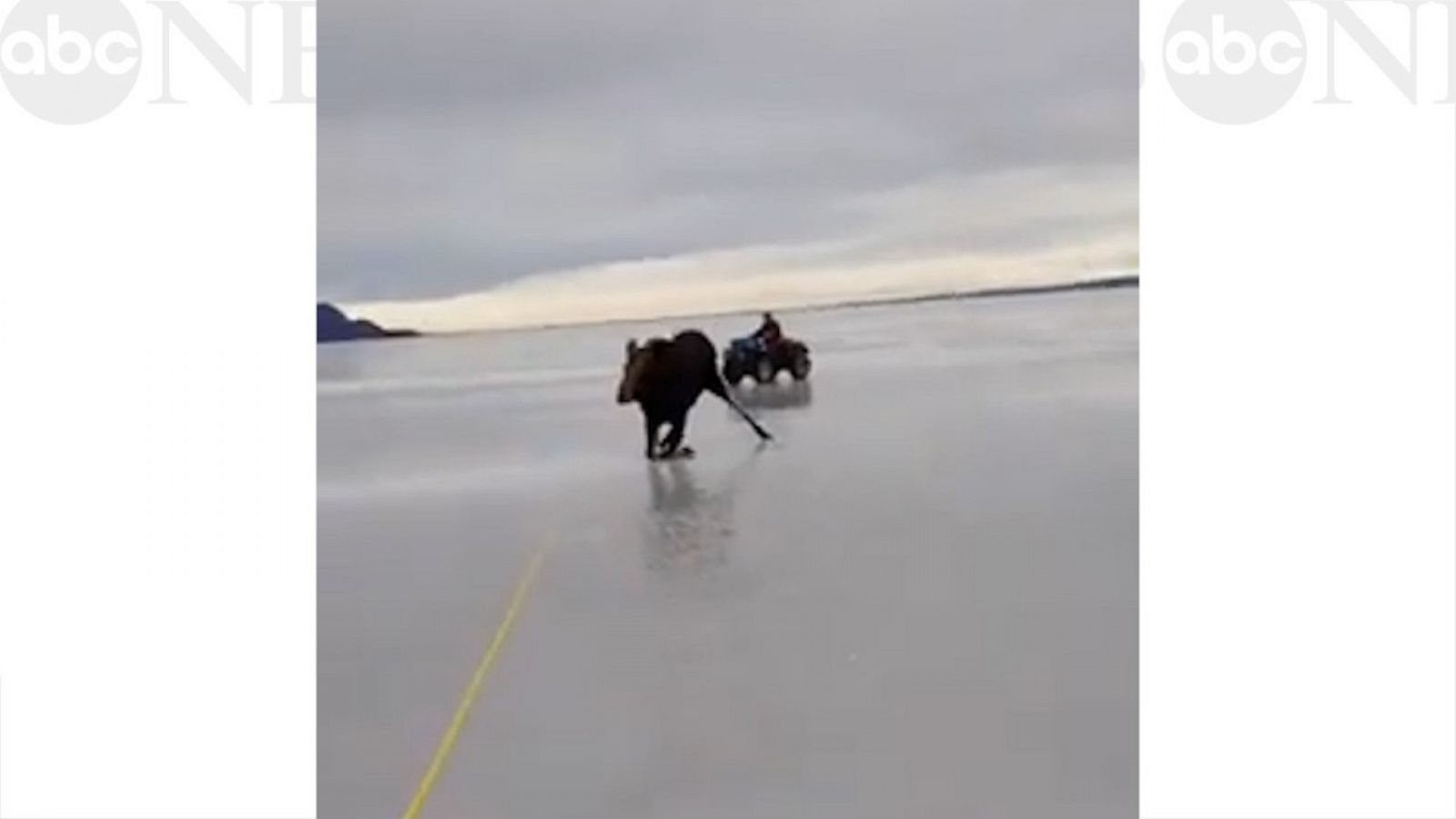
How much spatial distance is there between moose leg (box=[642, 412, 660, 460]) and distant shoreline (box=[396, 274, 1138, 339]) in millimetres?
137

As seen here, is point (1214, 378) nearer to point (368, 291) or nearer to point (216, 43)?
point (368, 291)

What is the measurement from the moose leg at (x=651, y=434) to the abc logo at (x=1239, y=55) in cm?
79

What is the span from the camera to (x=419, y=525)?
2182 millimetres

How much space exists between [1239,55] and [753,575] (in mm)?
865

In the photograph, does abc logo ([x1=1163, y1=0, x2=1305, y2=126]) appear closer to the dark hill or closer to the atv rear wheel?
the atv rear wheel

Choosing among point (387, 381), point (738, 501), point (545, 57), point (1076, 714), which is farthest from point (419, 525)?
point (1076, 714)

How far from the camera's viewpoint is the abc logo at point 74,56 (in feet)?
6.57

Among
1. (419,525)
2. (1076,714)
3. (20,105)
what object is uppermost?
(20,105)

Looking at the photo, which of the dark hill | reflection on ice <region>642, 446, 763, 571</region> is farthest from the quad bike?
the dark hill

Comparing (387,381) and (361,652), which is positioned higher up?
(387,381)

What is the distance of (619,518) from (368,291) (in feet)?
1.40

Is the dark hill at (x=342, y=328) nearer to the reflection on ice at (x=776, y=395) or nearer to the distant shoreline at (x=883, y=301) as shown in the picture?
the distant shoreline at (x=883, y=301)

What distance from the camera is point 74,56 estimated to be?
79.1 inches

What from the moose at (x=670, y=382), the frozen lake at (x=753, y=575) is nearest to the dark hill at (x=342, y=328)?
the frozen lake at (x=753, y=575)
